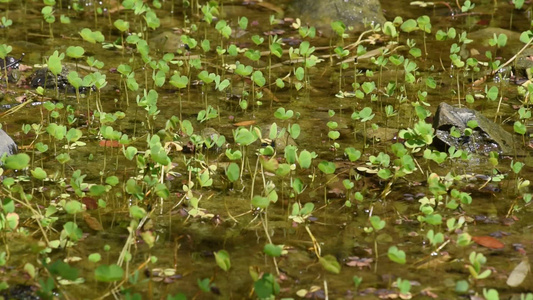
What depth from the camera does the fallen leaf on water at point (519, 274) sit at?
328 centimetres

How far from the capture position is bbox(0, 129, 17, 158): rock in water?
4152 mm

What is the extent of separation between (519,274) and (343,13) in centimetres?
376

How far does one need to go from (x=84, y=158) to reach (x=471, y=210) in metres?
2.02

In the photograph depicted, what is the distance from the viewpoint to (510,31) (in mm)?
6488

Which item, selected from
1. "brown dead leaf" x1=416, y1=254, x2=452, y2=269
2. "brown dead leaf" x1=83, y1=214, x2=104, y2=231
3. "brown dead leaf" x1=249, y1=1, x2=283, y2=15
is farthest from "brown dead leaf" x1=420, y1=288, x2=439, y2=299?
"brown dead leaf" x1=249, y1=1, x2=283, y2=15

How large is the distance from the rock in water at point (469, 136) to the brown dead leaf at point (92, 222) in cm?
191

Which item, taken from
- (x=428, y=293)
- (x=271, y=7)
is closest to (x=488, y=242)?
(x=428, y=293)

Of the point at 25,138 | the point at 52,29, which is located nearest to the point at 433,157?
the point at 25,138

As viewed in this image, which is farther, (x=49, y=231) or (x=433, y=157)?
(x=433, y=157)

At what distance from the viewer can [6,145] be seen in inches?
165

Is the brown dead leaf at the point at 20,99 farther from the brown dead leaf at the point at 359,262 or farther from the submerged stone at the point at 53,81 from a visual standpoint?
the brown dead leaf at the point at 359,262

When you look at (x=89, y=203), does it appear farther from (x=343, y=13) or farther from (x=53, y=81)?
(x=343, y=13)

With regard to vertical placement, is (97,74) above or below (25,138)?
above

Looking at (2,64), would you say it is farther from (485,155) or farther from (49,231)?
(485,155)
